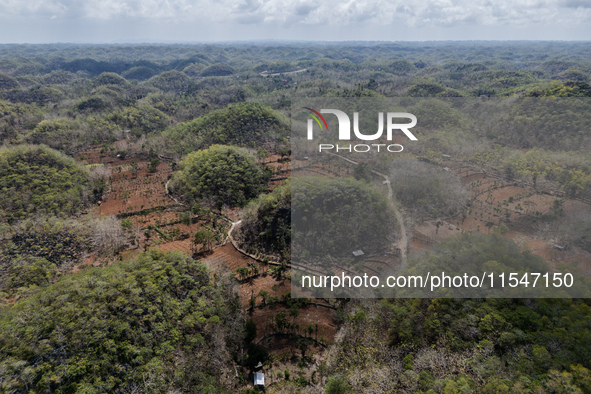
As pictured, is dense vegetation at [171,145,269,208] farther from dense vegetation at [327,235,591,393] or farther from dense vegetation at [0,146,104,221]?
dense vegetation at [327,235,591,393]

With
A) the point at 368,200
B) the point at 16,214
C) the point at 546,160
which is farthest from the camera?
the point at 546,160

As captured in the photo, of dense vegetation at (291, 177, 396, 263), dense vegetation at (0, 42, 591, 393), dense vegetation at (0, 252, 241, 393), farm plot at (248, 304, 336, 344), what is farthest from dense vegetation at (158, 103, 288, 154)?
dense vegetation at (0, 252, 241, 393)

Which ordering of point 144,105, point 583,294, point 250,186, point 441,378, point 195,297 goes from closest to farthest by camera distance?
point 441,378
point 583,294
point 195,297
point 250,186
point 144,105

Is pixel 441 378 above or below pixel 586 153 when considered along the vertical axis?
below

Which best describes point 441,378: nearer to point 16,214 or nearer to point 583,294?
point 583,294

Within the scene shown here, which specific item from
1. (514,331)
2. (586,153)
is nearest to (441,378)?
(514,331)

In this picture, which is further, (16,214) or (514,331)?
(16,214)

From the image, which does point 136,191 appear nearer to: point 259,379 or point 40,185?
point 40,185

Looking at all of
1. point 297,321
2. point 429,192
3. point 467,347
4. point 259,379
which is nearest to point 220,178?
point 297,321

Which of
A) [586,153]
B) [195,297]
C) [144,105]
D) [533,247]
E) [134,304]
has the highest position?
[144,105]
